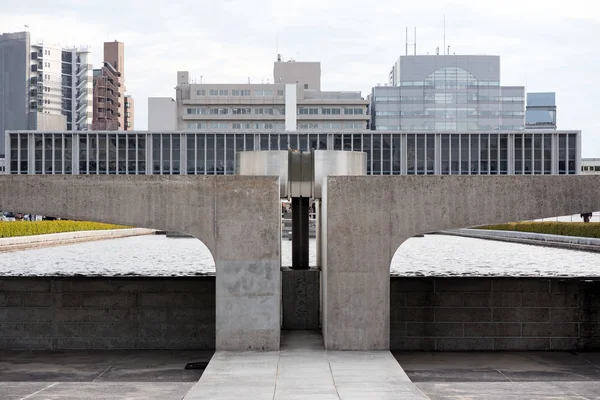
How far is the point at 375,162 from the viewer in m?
93.0

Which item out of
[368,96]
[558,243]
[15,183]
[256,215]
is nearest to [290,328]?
[256,215]

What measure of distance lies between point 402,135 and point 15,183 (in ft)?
260

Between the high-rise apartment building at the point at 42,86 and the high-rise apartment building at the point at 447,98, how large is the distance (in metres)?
66.4

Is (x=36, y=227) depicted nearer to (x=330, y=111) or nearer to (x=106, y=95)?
(x=330, y=111)

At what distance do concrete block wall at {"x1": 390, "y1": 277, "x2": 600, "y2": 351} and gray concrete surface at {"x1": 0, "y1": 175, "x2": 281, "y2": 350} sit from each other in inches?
190

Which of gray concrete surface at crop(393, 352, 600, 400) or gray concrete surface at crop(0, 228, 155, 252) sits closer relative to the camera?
gray concrete surface at crop(393, 352, 600, 400)

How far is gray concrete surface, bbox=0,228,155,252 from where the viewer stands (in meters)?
50.1

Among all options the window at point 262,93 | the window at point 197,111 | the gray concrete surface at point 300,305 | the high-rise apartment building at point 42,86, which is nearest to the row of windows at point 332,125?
the window at point 262,93

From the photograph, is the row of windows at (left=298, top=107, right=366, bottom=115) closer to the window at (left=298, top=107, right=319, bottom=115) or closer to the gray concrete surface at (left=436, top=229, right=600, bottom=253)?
the window at (left=298, top=107, right=319, bottom=115)

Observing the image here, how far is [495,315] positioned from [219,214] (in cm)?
767

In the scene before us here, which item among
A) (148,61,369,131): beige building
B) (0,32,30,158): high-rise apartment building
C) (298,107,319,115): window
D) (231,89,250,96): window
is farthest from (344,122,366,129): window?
(0,32,30,158): high-rise apartment building

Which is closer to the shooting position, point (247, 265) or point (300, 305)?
point (247, 265)

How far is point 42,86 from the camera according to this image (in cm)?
17125

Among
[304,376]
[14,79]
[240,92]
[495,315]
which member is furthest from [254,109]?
[304,376]
